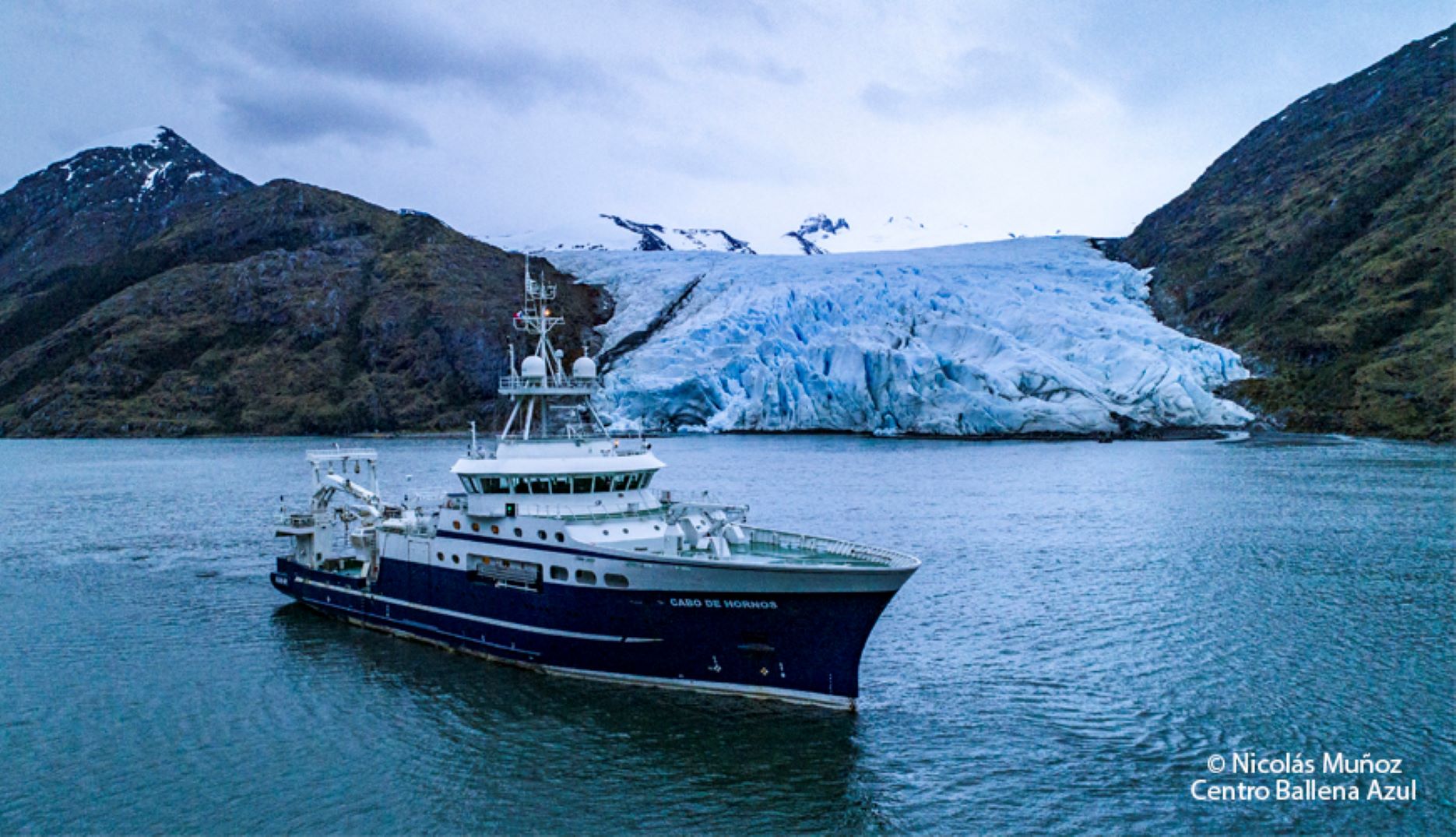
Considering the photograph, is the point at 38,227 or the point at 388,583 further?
the point at 38,227

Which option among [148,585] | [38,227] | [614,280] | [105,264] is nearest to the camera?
[148,585]

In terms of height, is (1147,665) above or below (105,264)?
below

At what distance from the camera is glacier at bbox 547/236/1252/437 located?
8406 cm

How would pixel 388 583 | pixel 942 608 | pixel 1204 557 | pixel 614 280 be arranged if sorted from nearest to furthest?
pixel 388 583, pixel 942 608, pixel 1204 557, pixel 614 280

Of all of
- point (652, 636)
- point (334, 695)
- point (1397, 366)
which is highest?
point (1397, 366)

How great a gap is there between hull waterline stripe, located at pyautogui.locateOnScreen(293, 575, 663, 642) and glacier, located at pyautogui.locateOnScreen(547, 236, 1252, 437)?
61.1 meters

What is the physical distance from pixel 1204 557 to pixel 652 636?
25383 mm

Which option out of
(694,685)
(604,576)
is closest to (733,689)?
(694,685)

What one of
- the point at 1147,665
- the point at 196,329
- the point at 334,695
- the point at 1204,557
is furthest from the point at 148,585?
the point at 196,329

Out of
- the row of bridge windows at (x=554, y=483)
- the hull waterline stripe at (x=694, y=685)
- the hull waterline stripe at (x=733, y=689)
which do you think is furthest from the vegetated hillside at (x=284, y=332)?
the hull waterline stripe at (x=733, y=689)

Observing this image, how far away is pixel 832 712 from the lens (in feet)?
68.6

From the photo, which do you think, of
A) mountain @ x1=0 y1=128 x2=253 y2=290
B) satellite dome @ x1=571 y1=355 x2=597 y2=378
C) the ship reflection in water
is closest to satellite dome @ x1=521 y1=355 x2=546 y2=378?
satellite dome @ x1=571 y1=355 x2=597 y2=378

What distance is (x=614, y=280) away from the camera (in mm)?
124000

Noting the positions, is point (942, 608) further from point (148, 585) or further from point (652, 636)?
point (148, 585)
